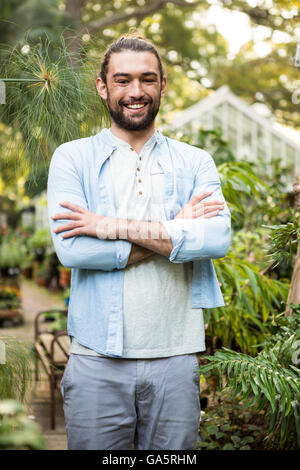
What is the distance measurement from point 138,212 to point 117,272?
0.23 meters

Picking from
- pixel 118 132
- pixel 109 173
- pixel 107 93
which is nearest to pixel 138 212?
pixel 109 173

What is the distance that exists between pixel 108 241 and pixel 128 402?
0.55m

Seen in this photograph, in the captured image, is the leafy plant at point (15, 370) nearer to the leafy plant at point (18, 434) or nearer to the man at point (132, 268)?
the man at point (132, 268)

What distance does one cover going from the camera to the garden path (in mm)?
3939

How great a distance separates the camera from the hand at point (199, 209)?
2006 mm

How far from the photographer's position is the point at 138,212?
202cm

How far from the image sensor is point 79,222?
1906mm

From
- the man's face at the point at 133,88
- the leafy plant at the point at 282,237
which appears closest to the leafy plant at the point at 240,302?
the leafy plant at the point at 282,237

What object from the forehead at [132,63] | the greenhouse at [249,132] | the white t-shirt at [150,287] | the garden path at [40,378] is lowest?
the garden path at [40,378]

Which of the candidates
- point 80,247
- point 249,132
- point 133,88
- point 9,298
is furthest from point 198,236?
point 249,132

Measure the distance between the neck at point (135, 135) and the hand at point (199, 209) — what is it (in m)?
0.28

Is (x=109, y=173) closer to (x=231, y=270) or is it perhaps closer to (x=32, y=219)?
(x=231, y=270)

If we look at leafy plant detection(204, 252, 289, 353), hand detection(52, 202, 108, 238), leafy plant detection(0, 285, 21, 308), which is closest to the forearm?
hand detection(52, 202, 108, 238)

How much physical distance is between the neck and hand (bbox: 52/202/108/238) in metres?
0.34
